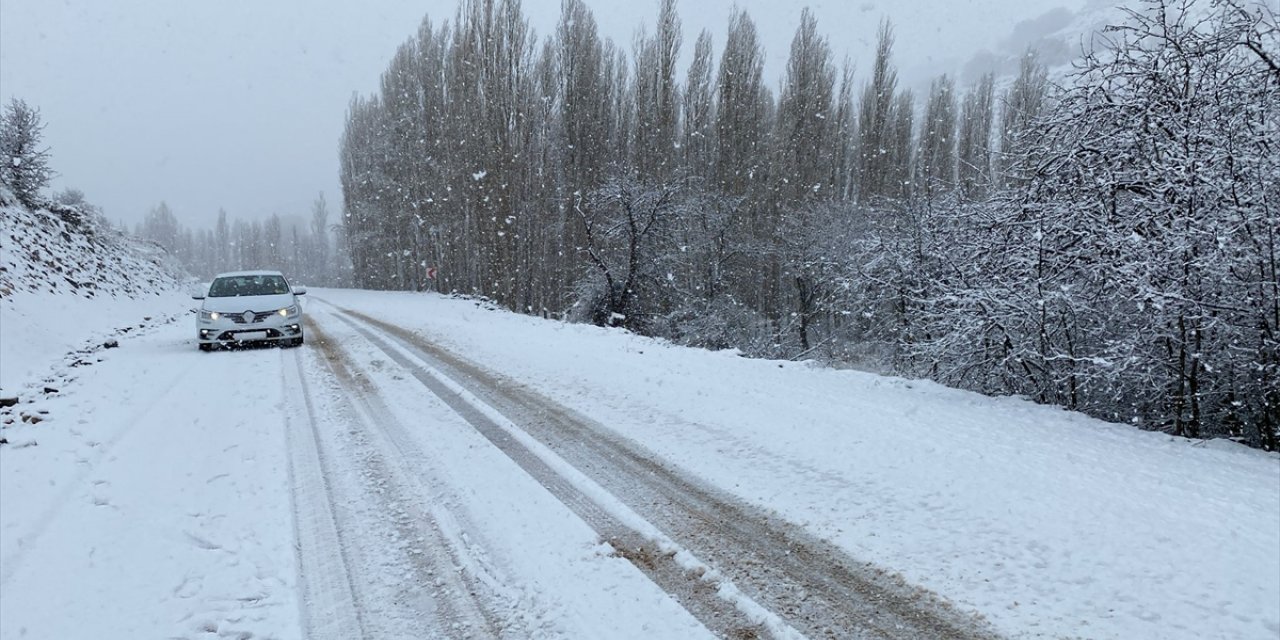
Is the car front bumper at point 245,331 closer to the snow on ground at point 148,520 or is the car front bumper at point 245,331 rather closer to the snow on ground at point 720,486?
the snow on ground at point 720,486

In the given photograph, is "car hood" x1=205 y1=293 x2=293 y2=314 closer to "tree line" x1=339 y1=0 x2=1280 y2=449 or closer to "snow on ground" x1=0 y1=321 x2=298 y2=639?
"snow on ground" x1=0 y1=321 x2=298 y2=639

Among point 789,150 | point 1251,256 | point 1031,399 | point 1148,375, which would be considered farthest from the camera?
point 789,150

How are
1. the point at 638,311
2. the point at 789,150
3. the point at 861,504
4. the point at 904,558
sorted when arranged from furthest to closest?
1. the point at 789,150
2. the point at 638,311
3. the point at 861,504
4. the point at 904,558

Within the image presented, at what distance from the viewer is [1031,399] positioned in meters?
6.86

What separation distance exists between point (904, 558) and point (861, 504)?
0.70 meters

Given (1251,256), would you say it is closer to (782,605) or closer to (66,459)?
(782,605)

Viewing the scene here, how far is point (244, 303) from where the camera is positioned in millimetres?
11383

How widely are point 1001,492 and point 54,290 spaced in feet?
63.3

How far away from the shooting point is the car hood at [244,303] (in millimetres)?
11203

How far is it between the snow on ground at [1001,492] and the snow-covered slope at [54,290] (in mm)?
9583

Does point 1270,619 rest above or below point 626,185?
below

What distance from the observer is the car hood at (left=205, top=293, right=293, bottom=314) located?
36.8ft

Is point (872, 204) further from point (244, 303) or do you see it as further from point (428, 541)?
point (428, 541)

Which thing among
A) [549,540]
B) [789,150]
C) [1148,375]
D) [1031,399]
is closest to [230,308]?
[549,540]
